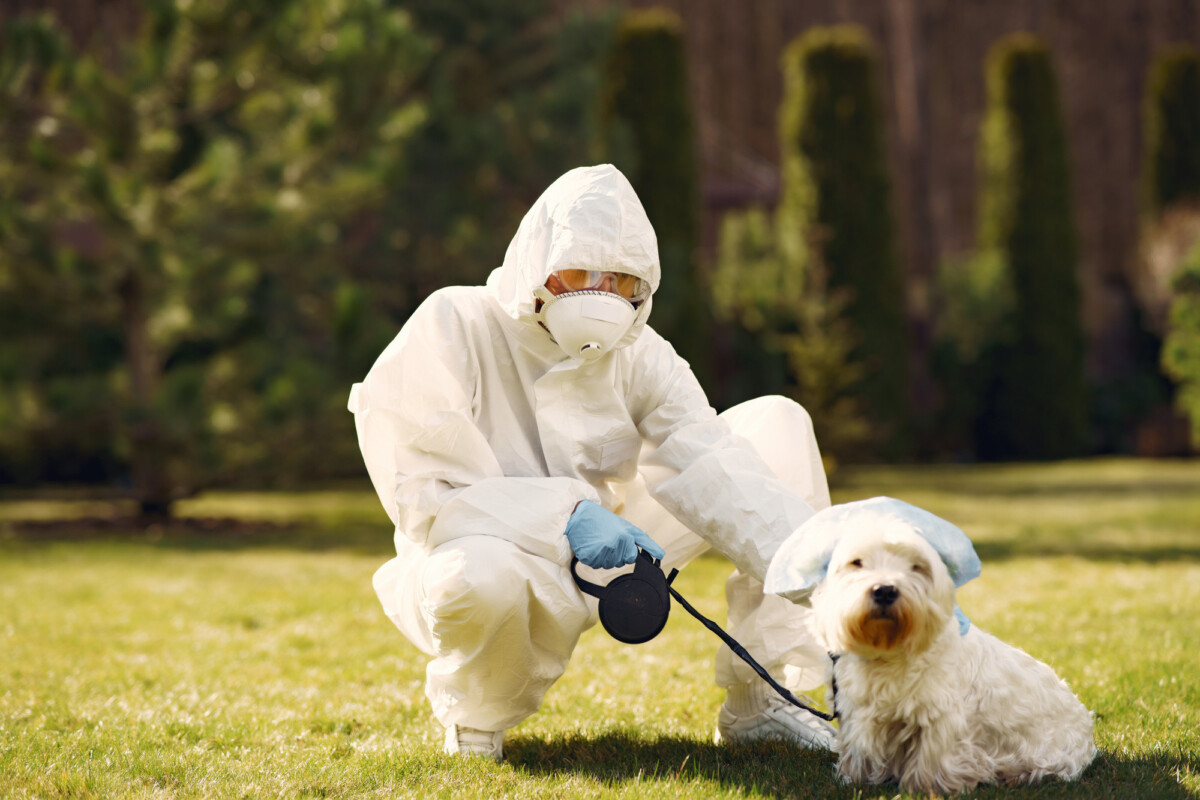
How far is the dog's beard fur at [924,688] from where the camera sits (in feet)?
7.64

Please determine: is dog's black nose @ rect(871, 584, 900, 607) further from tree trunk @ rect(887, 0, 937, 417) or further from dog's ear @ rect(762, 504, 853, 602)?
tree trunk @ rect(887, 0, 937, 417)

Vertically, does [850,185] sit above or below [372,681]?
above

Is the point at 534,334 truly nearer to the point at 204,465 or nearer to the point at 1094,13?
the point at 204,465

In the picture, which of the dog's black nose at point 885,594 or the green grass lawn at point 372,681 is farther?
the green grass lawn at point 372,681

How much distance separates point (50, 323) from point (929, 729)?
8.18m

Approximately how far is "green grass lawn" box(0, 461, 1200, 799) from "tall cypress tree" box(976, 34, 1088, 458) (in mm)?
7037

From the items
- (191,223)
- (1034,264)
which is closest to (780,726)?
(191,223)

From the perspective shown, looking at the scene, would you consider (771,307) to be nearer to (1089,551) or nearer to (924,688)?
(1089,551)

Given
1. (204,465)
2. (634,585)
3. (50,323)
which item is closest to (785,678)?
(634,585)

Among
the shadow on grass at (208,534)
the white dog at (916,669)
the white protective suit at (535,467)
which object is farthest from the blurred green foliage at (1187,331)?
the white dog at (916,669)

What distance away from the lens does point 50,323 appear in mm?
8852

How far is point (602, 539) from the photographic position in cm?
269

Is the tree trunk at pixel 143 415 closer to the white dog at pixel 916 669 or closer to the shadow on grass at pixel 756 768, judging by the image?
the shadow on grass at pixel 756 768

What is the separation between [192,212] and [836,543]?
701cm
